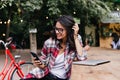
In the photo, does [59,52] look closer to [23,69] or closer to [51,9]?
[23,69]

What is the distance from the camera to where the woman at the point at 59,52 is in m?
3.64

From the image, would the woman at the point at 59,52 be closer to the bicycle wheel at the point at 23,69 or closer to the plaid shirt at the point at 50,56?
the plaid shirt at the point at 50,56

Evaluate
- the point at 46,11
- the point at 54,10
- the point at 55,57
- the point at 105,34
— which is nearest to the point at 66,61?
the point at 55,57

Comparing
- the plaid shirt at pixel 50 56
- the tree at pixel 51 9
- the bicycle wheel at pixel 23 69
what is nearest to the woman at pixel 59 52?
the plaid shirt at pixel 50 56

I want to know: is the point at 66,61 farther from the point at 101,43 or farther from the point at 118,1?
the point at 101,43

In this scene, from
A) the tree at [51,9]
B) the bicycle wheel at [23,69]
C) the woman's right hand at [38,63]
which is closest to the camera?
the woman's right hand at [38,63]

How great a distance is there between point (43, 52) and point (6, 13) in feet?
48.7

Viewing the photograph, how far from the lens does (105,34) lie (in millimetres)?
24094

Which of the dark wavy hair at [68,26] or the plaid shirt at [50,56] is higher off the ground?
the dark wavy hair at [68,26]

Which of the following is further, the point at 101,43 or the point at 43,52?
the point at 101,43

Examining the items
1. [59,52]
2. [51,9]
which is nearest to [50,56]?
[59,52]

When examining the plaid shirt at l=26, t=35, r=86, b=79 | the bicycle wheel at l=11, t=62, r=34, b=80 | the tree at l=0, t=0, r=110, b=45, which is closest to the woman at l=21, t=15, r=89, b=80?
the plaid shirt at l=26, t=35, r=86, b=79

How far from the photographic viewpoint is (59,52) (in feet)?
12.1

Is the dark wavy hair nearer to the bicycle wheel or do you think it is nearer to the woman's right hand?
the woman's right hand
